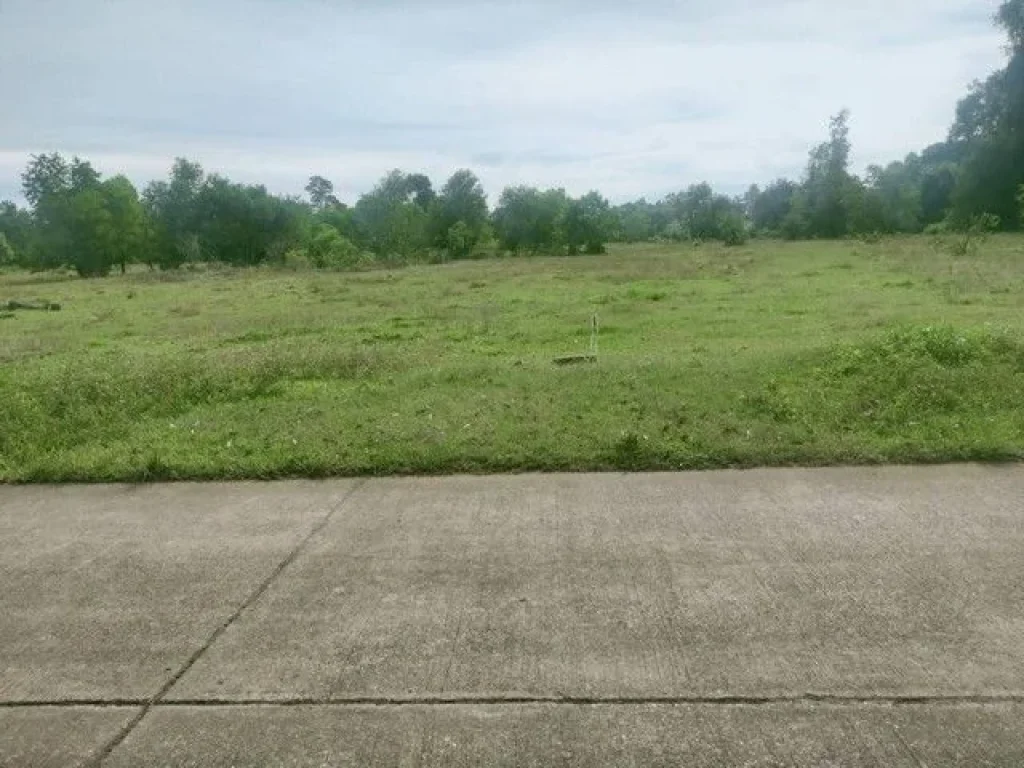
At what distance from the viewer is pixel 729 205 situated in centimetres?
7312

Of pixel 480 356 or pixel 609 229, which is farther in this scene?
pixel 609 229

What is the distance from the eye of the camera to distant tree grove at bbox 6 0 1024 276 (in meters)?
54.5

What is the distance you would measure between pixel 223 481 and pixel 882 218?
214 feet

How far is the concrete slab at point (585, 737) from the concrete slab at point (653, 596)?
0.42 feet

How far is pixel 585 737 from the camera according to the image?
9.43 ft

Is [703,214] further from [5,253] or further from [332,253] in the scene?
[5,253]

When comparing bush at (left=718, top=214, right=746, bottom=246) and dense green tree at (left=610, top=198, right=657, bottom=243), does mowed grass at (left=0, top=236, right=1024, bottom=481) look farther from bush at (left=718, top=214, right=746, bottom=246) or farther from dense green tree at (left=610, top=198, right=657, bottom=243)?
dense green tree at (left=610, top=198, right=657, bottom=243)

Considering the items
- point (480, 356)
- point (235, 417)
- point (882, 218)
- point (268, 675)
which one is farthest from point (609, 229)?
point (268, 675)

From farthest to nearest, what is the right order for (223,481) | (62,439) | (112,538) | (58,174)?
1. (58,174)
2. (62,439)
3. (223,481)
4. (112,538)

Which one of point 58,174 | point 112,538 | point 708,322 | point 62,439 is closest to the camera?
point 112,538

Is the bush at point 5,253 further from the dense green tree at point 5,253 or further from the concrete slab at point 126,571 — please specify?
the concrete slab at point 126,571

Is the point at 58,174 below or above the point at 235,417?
above

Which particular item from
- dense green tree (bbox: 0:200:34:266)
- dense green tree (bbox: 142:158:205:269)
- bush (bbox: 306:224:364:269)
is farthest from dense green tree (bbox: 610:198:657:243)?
dense green tree (bbox: 0:200:34:266)

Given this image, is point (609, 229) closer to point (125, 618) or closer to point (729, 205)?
point (729, 205)
